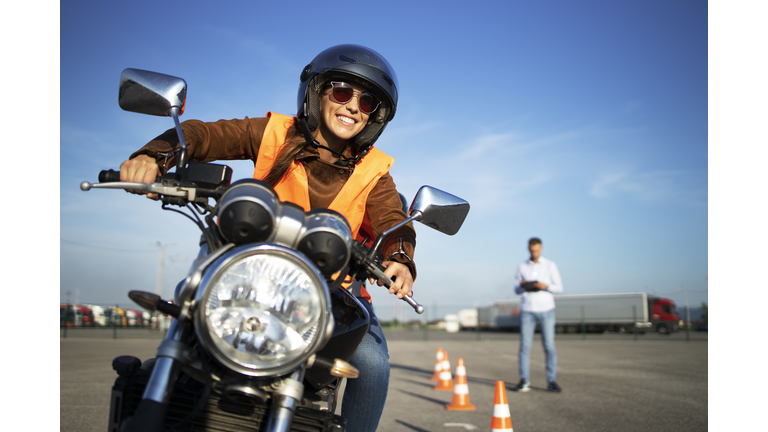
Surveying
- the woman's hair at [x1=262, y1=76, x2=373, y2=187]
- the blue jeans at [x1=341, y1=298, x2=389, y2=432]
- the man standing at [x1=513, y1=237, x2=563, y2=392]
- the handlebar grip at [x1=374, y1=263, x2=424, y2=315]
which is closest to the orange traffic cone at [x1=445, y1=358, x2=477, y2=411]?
the man standing at [x1=513, y1=237, x2=563, y2=392]

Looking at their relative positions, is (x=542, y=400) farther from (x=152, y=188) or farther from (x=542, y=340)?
(x=152, y=188)

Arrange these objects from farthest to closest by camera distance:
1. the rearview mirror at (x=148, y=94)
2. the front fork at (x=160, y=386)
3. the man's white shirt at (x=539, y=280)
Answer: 1. the man's white shirt at (x=539, y=280)
2. the rearview mirror at (x=148, y=94)
3. the front fork at (x=160, y=386)

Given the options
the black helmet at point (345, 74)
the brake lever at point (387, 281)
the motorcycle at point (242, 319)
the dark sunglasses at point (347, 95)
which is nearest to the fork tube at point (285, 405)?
the motorcycle at point (242, 319)

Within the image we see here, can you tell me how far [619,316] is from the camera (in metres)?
36.2

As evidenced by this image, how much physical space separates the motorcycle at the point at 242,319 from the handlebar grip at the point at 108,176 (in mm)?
116

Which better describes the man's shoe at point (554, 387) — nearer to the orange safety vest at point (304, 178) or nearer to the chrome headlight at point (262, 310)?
the orange safety vest at point (304, 178)

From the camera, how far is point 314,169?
2.44m

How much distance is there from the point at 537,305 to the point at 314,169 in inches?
265

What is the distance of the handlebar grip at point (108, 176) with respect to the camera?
167 centimetres

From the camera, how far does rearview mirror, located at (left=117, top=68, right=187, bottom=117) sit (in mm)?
1776

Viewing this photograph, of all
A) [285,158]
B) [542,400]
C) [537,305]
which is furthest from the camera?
Result: [537,305]

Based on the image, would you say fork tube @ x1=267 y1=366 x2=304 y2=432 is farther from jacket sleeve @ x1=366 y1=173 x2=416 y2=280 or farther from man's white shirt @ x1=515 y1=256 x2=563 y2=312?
man's white shirt @ x1=515 y1=256 x2=563 y2=312

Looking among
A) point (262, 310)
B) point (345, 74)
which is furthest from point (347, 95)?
point (262, 310)

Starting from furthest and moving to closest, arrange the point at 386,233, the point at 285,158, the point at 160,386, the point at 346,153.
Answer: the point at 346,153
the point at 285,158
the point at 386,233
the point at 160,386
